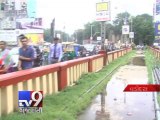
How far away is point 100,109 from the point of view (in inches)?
370

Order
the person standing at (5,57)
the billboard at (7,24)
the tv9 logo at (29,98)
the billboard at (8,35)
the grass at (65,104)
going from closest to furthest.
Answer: the tv9 logo at (29,98) < the grass at (65,104) < the person standing at (5,57) < the billboard at (8,35) < the billboard at (7,24)

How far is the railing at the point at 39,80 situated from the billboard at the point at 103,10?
6221mm

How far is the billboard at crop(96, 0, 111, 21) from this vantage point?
21891 millimetres

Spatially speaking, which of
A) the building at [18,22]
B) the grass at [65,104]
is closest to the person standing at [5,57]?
the grass at [65,104]

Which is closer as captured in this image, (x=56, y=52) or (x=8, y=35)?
(x=56, y=52)

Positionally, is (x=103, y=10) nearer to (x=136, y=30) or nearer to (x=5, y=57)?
(x=5, y=57)

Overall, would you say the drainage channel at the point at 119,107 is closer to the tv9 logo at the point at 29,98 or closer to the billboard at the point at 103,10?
the tv9 logo at the point at 29,98

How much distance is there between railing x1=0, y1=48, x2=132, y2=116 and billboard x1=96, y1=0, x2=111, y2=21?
6221 millimetres

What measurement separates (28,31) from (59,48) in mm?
6243

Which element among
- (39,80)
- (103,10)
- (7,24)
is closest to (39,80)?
(39,80)

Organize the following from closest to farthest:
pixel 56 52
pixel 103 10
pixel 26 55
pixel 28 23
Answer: pixel 26 55
pixel 56 52
pixel 28 23
pixel 103 10

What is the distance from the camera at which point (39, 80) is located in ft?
31.1

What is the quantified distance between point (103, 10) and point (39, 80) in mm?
13255

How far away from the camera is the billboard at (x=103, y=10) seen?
21891mm
